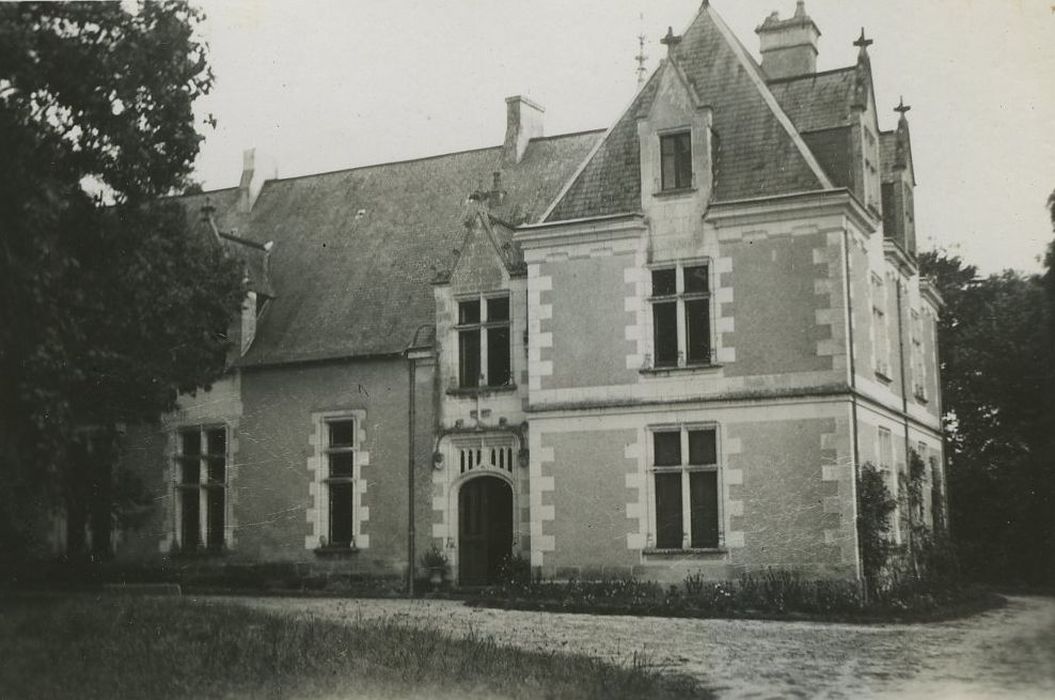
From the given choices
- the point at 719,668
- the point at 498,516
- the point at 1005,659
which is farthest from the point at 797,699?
the point at 498,516

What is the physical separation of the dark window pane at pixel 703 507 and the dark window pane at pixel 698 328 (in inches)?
76.3

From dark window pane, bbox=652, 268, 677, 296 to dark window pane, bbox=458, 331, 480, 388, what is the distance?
4.09 metres

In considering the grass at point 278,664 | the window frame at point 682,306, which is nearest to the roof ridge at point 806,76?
the window frame at point 682,306

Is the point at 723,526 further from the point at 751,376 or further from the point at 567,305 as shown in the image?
the point at 567,305

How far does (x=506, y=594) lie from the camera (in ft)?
63.6

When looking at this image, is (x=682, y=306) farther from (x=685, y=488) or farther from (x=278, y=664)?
(x=278, y=664)

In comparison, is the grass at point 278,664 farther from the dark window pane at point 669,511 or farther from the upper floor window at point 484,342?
the upper floor window at point 484,342

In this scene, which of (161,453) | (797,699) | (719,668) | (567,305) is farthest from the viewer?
(161,453)

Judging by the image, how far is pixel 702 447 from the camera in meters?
19.3

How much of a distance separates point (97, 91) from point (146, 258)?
2205 mm

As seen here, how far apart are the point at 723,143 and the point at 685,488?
19.2 feet

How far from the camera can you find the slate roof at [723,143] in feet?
63.3

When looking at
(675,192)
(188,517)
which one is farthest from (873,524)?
(188,517)

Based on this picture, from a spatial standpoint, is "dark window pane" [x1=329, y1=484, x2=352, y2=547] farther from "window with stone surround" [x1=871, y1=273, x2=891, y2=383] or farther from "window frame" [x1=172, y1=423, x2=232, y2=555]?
"window with stone surround" [x1=871, y1=273, x2=891, y2=383]
